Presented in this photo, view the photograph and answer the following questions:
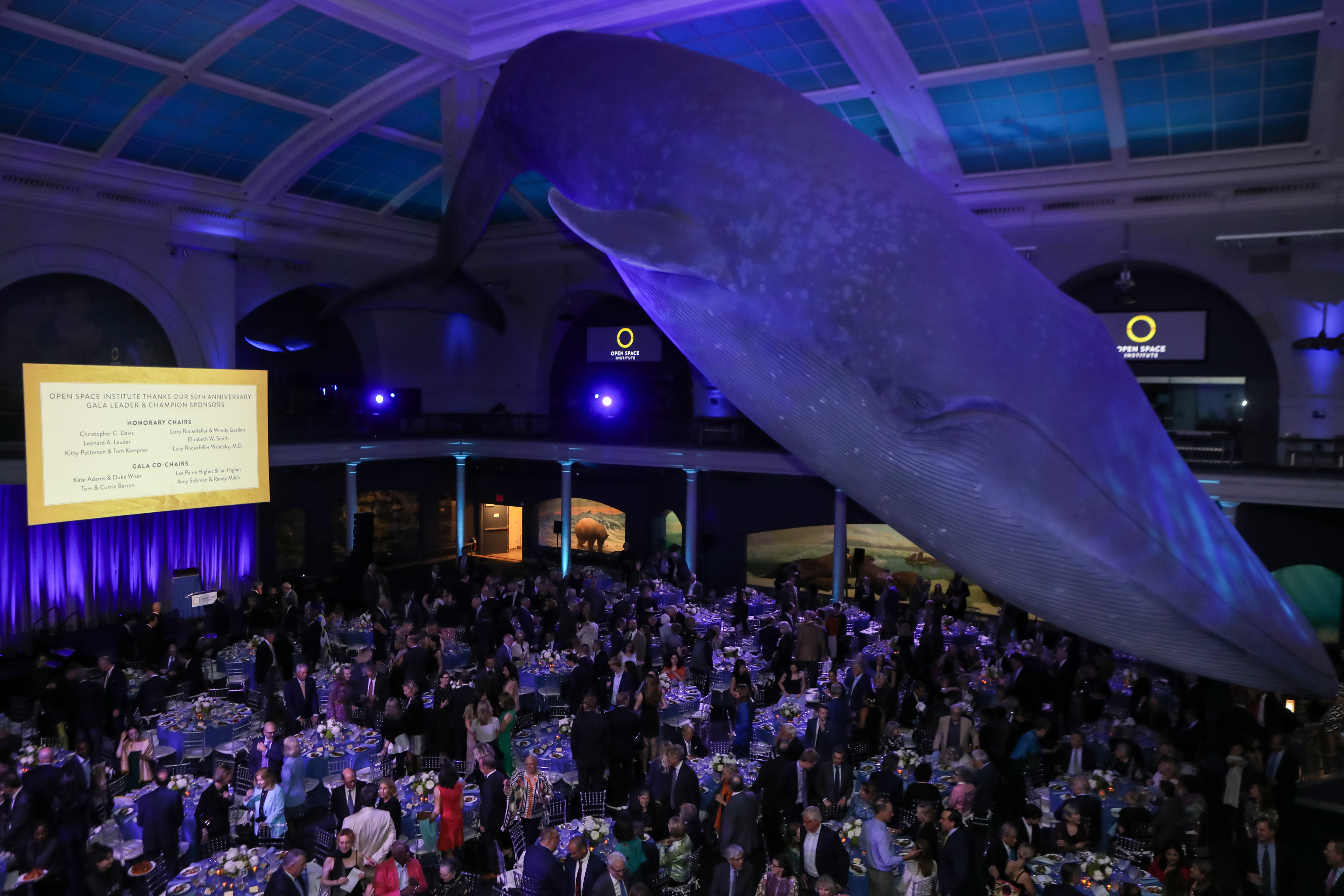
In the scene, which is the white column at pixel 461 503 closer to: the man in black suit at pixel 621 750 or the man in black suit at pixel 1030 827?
the man in black suit at pixel 621 750

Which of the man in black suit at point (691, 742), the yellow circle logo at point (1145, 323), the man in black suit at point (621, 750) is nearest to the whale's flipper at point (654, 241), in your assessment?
the man in black suit at point (691, 742)

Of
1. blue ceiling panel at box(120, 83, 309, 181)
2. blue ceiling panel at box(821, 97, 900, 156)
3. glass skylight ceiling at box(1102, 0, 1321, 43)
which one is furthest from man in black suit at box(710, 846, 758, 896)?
blue ceiling panel at box(120, 83, 309, 181)

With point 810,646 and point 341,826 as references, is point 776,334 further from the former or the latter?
point 810,646

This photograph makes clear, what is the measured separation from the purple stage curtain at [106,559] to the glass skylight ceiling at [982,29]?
17.7 metres

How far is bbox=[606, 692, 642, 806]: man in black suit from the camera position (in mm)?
8422

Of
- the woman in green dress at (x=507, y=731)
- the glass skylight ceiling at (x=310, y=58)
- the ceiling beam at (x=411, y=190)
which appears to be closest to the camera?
the woman in green dress at (x=507, y=731)

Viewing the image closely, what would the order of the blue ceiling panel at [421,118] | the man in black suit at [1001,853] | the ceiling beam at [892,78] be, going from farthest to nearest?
1. the blue ceiling panel at [421,118]
2. the ceiling beam at [892,78]
3. the man in black suit at [1001,853]

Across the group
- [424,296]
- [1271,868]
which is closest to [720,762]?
[1271,868]

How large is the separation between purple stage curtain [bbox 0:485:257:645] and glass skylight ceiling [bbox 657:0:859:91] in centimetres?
1476

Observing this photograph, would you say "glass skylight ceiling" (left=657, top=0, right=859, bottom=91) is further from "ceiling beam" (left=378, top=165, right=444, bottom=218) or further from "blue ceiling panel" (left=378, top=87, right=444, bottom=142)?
"ceiling beam" (left=378, top=165, right=444, bottom=218)

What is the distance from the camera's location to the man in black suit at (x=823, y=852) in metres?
6.18

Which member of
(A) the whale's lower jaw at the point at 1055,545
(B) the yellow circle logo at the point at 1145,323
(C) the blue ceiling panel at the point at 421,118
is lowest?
(A) the whale's lower jaw at the point at 1055,545

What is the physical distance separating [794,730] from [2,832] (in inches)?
285

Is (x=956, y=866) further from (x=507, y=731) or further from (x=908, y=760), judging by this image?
(x=507, y=731)
